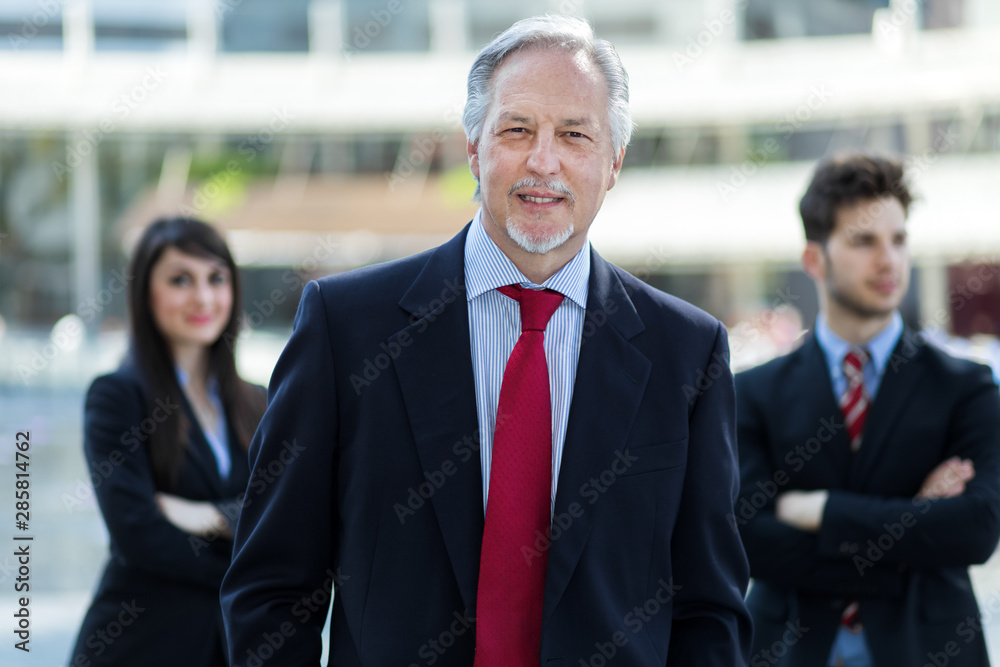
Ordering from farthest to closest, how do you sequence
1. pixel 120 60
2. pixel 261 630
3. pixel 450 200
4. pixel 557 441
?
pixel 120 60 < pixel 450 200 < pixel 557 441 < pixel 261 630

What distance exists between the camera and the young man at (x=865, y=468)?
2.53 metres

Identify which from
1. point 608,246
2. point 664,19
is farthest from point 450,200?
point 664,19

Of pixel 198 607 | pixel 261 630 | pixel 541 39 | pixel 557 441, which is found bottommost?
pixel 198 607

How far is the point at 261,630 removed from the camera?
1744 mm

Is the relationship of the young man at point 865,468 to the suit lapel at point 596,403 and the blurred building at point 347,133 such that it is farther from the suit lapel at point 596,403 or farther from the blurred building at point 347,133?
the blurred building at point 347,133

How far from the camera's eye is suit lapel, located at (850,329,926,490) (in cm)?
265

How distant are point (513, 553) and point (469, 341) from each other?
1.36 feet

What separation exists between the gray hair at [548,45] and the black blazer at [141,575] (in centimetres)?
152

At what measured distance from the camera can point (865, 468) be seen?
8.77 feet

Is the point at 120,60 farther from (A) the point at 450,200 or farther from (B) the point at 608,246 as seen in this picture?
(B) the point at 608,246

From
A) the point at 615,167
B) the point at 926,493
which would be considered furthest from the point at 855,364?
the point at 615,167
